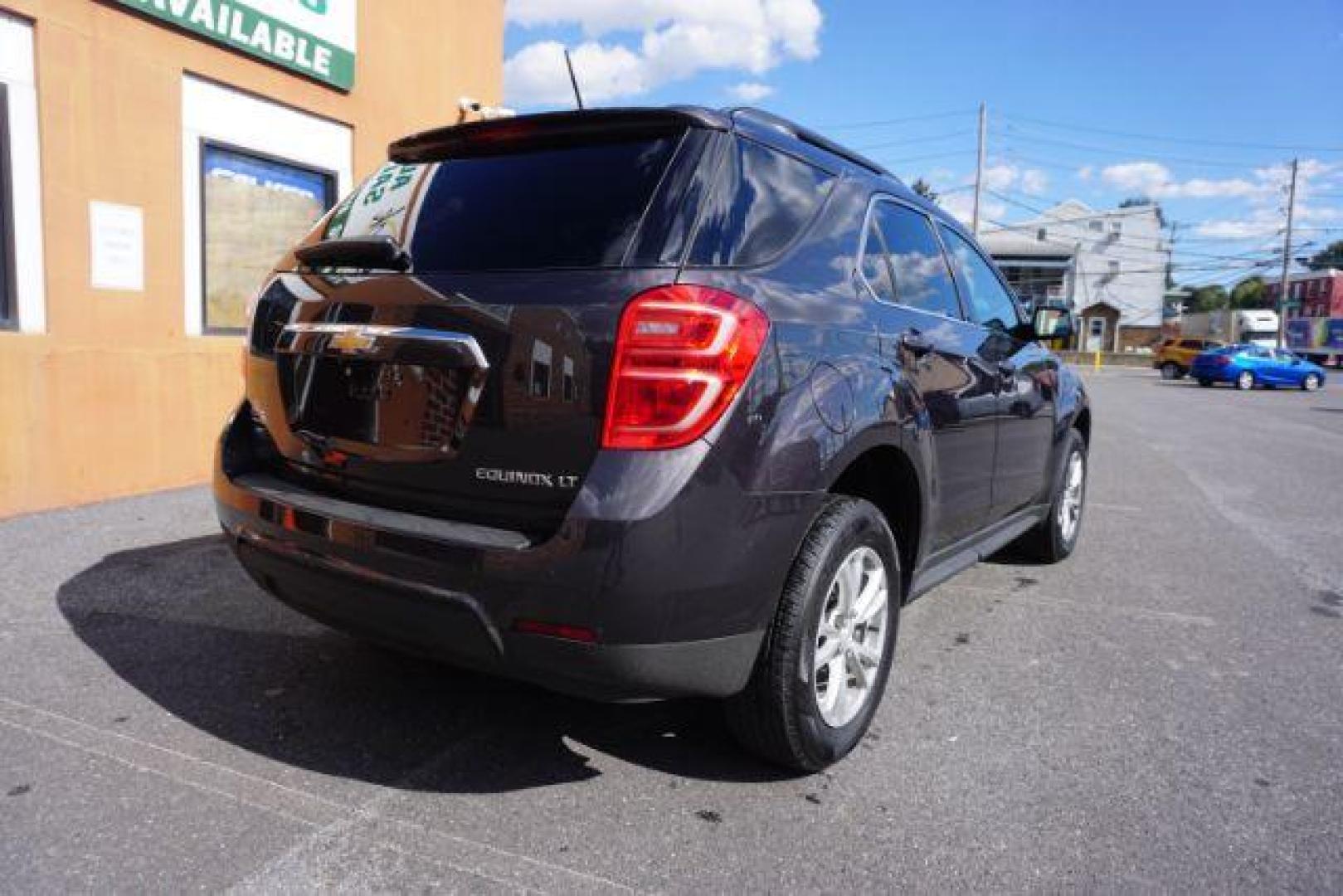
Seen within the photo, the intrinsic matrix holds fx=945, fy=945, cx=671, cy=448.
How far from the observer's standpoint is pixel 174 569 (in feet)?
15.2

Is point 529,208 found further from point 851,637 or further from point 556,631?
point 851,637

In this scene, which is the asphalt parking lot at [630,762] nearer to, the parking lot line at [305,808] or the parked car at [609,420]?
the parking lot line at [305,808]

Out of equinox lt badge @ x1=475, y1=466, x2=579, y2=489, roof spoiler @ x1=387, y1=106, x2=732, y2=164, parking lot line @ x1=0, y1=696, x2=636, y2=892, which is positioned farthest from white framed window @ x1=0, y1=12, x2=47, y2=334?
equinox lt badge @ x1=475, y1=466, x2=579, y2=489

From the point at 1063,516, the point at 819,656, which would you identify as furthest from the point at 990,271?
the point at 819,656

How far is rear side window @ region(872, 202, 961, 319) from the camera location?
3.35 meters

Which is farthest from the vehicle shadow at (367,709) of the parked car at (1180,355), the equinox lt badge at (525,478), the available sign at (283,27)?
the parked car at (1180,355)

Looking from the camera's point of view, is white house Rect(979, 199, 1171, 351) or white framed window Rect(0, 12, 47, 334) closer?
white framed window Rect(0, 12, 47, 334)

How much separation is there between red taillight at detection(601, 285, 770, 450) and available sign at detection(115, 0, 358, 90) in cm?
553

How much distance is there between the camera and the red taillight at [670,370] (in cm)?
219

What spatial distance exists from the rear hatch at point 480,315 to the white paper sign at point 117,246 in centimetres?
385

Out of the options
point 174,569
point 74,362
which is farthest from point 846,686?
point 74,362

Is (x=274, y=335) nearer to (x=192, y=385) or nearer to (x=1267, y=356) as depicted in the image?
(x=192, y=385)

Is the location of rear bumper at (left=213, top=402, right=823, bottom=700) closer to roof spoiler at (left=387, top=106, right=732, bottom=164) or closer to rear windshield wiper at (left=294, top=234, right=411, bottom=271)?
rear windshield wiper at (left=294, top=234, right=411, bottom=271)

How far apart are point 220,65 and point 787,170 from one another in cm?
555
